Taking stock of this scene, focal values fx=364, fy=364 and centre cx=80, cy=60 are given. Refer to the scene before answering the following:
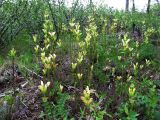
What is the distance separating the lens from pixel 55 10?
7.48 meters

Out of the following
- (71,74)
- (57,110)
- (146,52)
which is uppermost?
(146,52)

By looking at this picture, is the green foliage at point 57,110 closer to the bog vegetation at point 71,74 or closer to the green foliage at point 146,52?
the bog vegetation at point 71,74

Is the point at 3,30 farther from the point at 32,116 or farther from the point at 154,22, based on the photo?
the point at 154,22

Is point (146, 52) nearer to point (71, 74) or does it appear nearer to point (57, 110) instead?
point (71, 74)

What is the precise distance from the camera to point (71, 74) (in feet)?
14.3

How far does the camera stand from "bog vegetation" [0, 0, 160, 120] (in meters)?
3.36

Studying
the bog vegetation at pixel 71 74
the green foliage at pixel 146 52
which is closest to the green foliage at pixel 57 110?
the bog vegetation at pixel 71 74

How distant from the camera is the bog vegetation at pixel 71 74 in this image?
3.36 metres

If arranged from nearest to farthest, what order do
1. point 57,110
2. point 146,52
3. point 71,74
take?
point 57,110 → point 71,74 → point 146,52

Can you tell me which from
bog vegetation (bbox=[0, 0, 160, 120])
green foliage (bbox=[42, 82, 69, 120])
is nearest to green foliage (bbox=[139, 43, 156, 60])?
bog vegetation (bbox=[0, 0, 160, 120])

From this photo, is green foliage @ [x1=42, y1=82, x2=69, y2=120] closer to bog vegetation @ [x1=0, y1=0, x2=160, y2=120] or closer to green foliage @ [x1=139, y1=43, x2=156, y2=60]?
bog vegetation @ [x1=0, y1=0, x2=160, y2=120]

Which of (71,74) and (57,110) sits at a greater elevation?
(71,74)

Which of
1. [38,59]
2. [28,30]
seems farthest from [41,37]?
[38,59]

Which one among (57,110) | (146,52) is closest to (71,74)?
(57,110)
